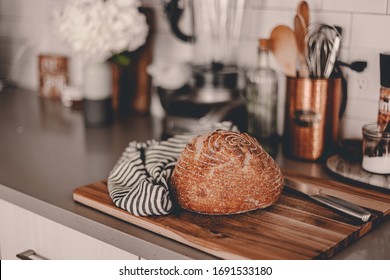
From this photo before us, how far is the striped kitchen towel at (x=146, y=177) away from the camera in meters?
0.91

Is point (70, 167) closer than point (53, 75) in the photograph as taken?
Yes

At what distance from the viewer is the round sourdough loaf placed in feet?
2.98

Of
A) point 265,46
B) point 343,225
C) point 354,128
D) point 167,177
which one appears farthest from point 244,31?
point 343,225

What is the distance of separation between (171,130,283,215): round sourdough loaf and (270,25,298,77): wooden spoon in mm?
327

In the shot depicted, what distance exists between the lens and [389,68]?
1091mm

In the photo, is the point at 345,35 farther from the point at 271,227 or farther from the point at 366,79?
the point at 271,227

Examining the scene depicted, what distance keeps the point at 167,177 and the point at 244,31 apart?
1.81 ft

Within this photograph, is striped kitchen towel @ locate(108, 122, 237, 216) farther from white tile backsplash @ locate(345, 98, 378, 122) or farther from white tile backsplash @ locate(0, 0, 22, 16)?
white tile backsplash @ locate(0, 0, 22, 16)

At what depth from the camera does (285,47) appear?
1.22 m

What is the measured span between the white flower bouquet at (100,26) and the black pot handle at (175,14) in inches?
3.8

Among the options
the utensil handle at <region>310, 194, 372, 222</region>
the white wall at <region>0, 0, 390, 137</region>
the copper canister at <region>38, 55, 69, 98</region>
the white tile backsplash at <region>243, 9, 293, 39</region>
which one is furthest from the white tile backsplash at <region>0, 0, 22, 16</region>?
the utensil handle at <region>310, 194, 372, 222</region>

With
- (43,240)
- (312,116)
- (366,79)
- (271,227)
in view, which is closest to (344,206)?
(271,227)

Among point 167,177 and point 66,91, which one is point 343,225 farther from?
point 66,91

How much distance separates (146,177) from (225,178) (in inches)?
6.6
